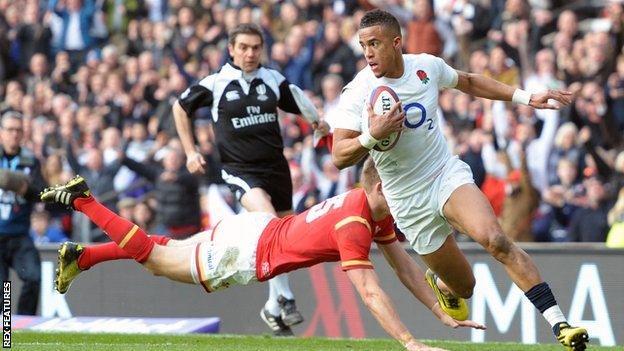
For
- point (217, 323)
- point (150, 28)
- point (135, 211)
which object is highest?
point (150, 28)

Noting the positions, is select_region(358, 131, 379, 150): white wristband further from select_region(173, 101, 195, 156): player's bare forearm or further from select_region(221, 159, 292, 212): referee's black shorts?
select_region(173, 101, 195, 156): player's bare forearm

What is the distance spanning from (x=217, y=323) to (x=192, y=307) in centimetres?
185

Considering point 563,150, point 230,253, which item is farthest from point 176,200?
point 230,253

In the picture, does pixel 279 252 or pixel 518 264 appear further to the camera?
pixel 279 252

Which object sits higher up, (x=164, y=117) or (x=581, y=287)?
(x=164, y=117)

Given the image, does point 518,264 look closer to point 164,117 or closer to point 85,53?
point 164,117

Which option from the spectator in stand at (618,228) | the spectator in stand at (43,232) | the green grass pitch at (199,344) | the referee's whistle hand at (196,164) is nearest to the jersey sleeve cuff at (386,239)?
the green grass pitch at (199,344)

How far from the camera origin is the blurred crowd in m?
16.2

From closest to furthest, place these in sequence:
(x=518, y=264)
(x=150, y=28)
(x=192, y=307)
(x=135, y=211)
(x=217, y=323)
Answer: (x=518, y=264) → (x=217, y=323) → (x=192, y=307) → (x=135, y=211) → (x=150, y=28)

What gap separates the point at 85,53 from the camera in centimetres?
2333

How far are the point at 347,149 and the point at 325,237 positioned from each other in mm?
1012

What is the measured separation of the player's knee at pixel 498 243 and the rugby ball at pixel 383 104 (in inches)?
37.3

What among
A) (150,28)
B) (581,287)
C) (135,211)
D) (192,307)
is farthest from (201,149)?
(581,287)

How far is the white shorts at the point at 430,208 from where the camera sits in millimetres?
10102
